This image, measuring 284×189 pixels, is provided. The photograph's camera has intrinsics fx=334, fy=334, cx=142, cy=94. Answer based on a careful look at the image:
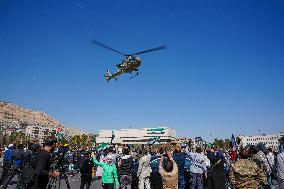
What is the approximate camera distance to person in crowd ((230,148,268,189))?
662cm

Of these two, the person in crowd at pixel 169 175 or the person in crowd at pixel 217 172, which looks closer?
the person in crowd at pixel 169 175

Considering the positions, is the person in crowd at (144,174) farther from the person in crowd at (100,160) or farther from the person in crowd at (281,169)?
the person in crowd at (281,169)

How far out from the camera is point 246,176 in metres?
6.65

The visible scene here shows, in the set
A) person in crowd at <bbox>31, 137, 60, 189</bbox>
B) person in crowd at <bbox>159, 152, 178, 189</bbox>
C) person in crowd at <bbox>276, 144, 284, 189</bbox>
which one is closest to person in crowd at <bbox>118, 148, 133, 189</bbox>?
person in crowd at <bbox>159, 152, 178, 189</bbox>

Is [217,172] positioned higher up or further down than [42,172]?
further down

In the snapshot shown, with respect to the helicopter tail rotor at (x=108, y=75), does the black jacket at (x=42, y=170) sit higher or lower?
lower

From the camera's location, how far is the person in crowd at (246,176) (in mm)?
6625

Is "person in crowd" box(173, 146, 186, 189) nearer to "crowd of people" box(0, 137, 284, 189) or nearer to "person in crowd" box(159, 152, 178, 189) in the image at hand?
"crowd of people" box(0, 137, 284, 189)

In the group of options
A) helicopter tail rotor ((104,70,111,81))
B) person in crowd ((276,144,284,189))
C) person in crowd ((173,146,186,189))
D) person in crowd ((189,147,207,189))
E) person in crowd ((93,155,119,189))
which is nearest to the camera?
person in crowd ((276,144,284,189))

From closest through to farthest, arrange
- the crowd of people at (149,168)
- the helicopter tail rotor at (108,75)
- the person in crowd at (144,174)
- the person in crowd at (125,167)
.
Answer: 1. the crowd of people at (149,168)
2. the person in crowd at (144,174)
3. the person in crowd at (125,167)
4. the helicopter tail rotor at (108,75)

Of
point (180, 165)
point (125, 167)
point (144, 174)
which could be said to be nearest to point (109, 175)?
point (144, 174)

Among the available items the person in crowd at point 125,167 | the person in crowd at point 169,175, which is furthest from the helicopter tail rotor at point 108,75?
the person in crowd at point 169,175

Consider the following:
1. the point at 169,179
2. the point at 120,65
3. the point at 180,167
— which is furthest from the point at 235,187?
the point at 120,65

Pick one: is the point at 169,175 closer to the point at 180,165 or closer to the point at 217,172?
the point at 217,172
